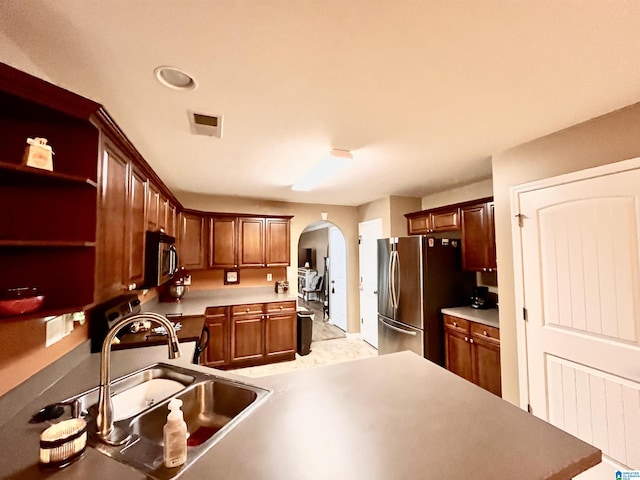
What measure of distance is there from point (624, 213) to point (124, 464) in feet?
8.89

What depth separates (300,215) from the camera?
478cm

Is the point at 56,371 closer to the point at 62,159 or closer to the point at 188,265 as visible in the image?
the point at 62,159

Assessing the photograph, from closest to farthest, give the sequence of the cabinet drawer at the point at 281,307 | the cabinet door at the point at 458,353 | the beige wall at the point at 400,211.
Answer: the cabinet door at the point at 458,353
the cabinet drawer at the point at 281,307
the beige wall at the point at 400,211

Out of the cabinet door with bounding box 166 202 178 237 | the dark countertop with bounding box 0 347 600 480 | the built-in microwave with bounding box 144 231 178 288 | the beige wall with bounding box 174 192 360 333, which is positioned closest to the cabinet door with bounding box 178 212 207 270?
the cabinet door with bounding box 166 202 178 237

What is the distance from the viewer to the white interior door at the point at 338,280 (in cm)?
523

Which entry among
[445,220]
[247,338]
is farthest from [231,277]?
[445,220]

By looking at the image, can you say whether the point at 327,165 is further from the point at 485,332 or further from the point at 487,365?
the point at 487,365

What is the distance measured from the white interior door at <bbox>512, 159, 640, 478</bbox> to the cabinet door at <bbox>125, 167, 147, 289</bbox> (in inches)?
115

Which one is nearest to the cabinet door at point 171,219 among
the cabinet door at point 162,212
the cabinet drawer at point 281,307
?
the cabinet door at point 162,212

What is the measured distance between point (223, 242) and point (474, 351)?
11.3ft

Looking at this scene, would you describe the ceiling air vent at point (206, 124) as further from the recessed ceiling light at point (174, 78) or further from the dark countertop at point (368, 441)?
the dark countertop at point (368, 441)

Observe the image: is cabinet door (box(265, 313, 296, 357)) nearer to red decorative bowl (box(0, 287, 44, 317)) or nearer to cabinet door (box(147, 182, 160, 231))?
cabinet door (box(147, 182, 160, 231))

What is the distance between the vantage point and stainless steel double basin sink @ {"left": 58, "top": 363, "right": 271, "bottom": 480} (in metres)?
1.15

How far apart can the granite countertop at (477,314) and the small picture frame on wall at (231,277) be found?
304 cm
